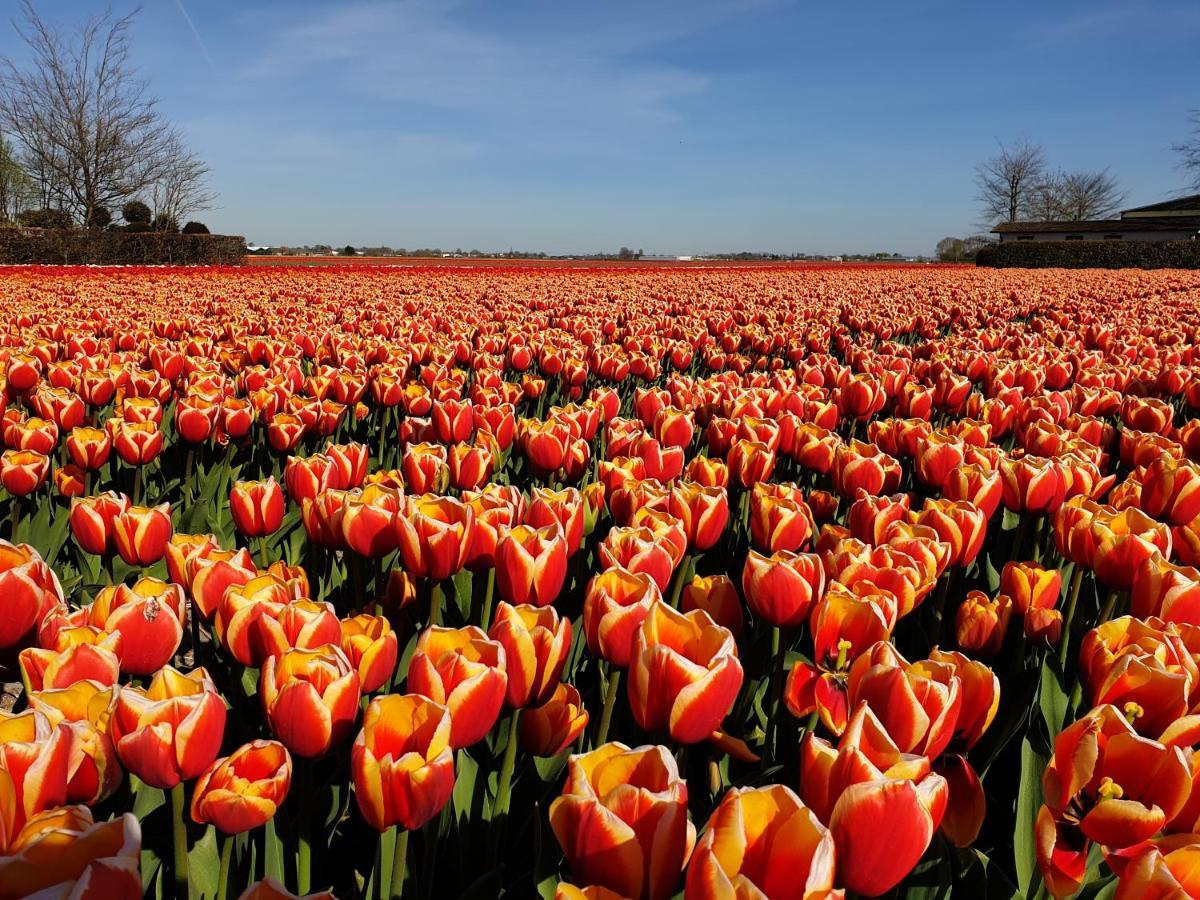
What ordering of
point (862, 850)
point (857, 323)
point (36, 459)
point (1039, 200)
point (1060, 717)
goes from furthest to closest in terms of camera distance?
1. point (1039, 200)
2. point (857, 323)
3. point (36, 459)
4. point (1060, 717)
5. point (862, 850)

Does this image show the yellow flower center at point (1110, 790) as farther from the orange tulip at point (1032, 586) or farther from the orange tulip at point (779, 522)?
the orange tulip at point (779, 522)

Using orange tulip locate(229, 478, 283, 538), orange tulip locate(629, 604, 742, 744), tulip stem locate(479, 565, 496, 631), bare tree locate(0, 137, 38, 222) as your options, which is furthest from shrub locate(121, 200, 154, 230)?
orange tulip locate(629, 604, 742, 744)

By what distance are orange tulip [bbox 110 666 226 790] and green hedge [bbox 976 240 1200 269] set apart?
4750 centimetres

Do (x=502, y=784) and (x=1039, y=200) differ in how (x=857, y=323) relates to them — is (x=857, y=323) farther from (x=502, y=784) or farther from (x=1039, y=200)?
(x=1039, y=200)

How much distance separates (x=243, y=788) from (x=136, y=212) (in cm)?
5779

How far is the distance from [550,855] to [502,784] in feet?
0.51

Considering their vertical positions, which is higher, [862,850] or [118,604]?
[118,604]

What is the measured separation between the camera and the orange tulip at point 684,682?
1.14 m

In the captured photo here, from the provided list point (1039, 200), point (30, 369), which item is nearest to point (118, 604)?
point (30, 369)

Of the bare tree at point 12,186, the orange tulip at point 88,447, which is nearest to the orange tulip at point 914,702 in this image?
the orange tulip at point 88,447

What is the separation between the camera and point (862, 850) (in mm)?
889

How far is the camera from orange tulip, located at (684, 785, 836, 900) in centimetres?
76

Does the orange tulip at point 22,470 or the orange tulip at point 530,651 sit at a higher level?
the orange tulip at point 22,470

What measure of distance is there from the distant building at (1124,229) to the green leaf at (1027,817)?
63690 millimetres
